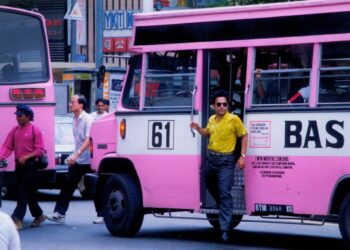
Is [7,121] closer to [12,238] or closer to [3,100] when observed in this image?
[3,100]

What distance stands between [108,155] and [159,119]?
97 cm

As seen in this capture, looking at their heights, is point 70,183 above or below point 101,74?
below

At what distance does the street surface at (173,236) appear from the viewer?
1264cm

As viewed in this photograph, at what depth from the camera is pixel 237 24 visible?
12.3m

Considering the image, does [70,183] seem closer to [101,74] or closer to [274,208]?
[274,208]

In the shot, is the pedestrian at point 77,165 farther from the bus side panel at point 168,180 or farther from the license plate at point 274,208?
the license plate at point 274,208

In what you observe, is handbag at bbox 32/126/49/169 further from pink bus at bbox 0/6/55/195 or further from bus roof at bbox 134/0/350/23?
bus roof at bbox 134/0/350/23

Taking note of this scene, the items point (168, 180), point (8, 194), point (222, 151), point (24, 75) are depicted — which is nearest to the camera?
point (222, 151)

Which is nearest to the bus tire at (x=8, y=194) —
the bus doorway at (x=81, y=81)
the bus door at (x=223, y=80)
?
the bus door at (x=223, y=80)

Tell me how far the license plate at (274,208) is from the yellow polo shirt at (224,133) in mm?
767

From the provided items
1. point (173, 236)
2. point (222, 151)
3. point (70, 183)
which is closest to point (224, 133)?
point (222, 151)

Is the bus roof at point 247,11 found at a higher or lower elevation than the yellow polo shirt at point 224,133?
higher

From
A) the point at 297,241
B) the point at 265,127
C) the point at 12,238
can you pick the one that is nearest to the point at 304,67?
the point at 265,127

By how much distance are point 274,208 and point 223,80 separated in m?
1.84
